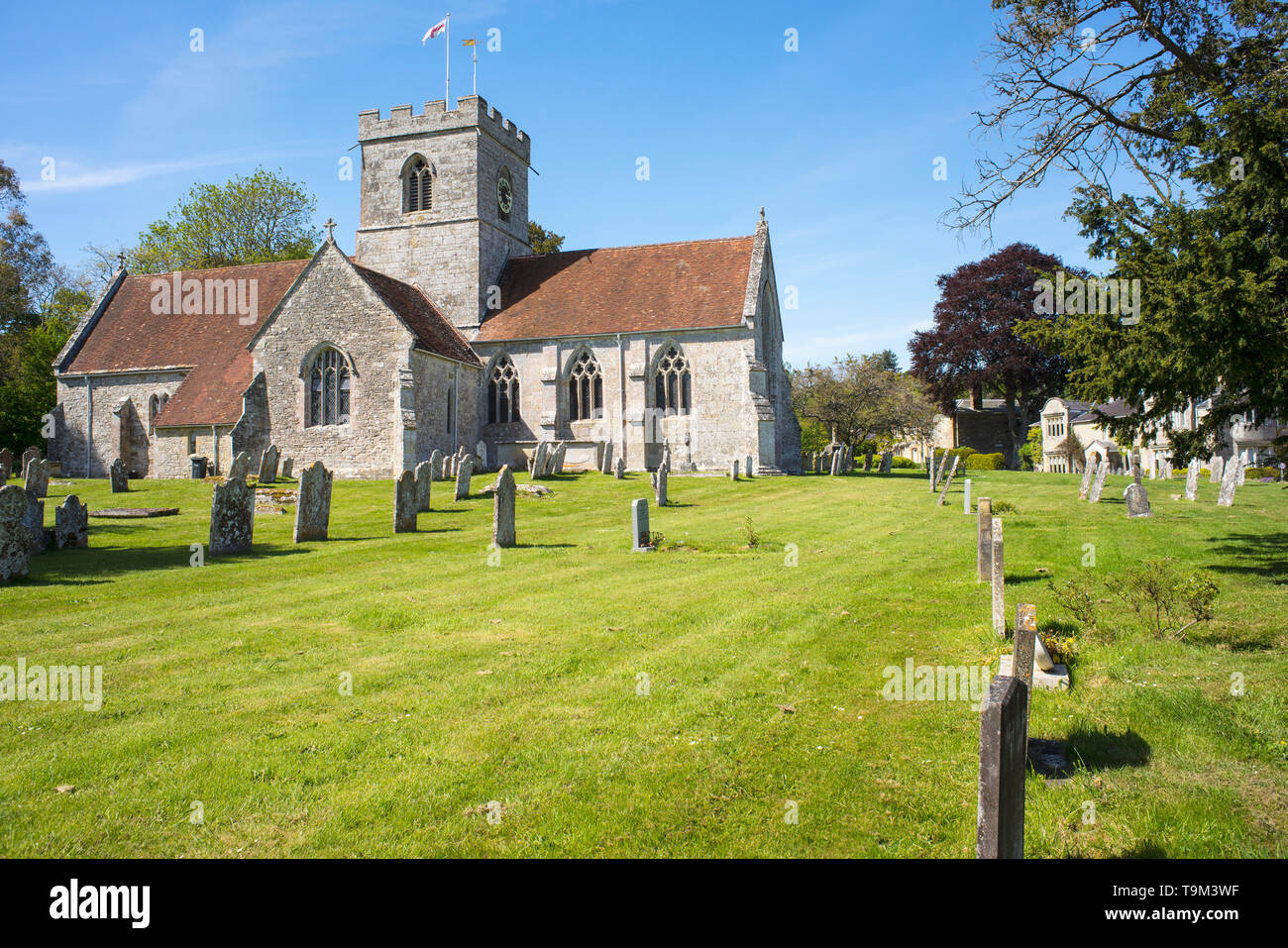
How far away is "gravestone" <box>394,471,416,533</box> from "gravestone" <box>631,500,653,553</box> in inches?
198

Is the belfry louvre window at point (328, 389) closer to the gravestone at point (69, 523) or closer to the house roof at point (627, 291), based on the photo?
the house roof at point (627, 291)

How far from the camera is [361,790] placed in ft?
15.0

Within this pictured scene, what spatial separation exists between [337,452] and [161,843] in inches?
1067

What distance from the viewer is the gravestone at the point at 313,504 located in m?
14.4

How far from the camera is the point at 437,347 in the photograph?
101 feet

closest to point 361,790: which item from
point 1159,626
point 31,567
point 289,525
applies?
point 1159,626

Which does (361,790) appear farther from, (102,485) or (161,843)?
(102,485)

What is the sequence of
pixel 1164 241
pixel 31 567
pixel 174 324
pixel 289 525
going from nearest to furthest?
pixel 1164 241
pixel 31 567
pixel 289 525
pixel 174 324

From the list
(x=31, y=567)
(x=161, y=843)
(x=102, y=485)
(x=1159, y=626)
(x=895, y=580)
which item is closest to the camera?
(x=161, y=843)

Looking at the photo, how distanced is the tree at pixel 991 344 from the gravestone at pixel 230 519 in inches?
1773

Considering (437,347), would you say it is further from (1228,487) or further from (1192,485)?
(1228,487)

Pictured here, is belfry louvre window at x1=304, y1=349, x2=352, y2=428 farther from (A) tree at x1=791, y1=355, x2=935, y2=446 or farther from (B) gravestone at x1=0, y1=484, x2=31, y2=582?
(A) tree at x1=791, y1=355, x2=935, y2=446

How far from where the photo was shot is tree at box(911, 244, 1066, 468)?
48.1 m
